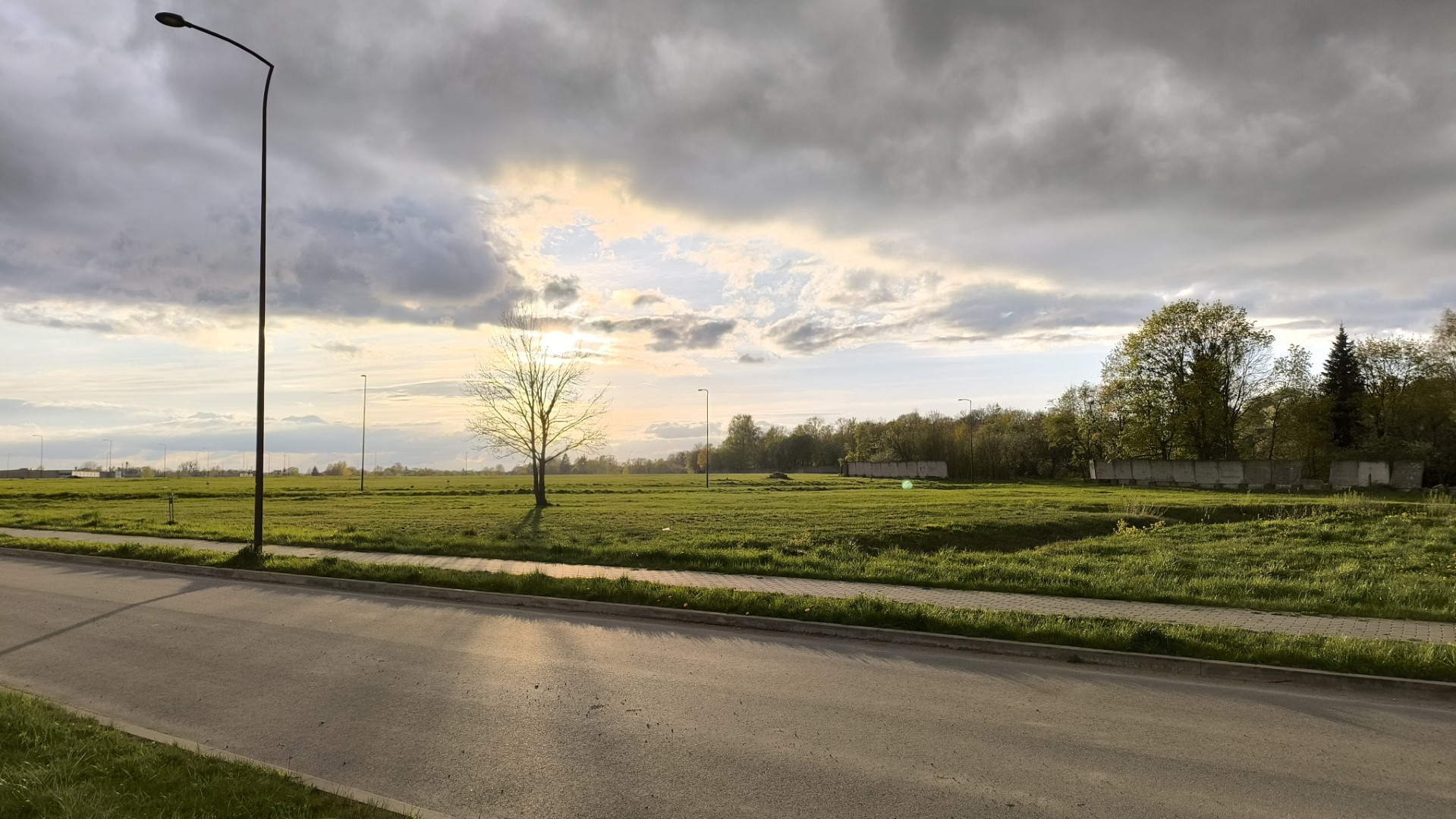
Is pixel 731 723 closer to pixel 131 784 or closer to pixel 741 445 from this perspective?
pixel 131 784

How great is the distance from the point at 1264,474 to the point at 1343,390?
2034 centimetres

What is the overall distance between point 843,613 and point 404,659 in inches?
199

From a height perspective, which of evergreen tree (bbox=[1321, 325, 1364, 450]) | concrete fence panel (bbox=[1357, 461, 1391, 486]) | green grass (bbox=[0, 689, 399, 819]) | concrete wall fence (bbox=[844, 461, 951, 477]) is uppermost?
evergreen tree (bbox=[1321, 325, 1364, 450])

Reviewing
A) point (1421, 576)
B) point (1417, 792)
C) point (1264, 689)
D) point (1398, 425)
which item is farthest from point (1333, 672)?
point (1398, 425)

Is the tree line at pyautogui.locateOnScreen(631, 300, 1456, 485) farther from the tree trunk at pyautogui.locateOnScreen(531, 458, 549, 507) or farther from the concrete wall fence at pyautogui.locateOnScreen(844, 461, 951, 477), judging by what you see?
the tree trunk at pyautogui.locateOnScreen(531, 458, 549, 507)

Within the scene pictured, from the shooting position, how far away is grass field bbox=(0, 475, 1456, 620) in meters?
12.0

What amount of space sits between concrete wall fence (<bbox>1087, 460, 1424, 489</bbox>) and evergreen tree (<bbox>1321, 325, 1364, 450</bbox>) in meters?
14.2

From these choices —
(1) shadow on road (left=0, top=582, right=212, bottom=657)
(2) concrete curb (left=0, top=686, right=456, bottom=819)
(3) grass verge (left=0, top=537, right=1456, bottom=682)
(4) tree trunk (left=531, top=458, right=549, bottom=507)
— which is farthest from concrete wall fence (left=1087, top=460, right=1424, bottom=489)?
(2) concrete curb (left=0, top=686, right=456, bottom=819)

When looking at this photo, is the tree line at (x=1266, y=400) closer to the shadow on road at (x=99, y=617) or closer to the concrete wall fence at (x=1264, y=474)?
the concrete wall fence at (x=1264, y=474)

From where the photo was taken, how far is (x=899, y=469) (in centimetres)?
8606

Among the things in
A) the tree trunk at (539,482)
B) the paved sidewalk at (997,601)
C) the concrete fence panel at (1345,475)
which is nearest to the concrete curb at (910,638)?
the paved sidewalk at (997,601)

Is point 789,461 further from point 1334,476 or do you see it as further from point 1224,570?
point 1224,570

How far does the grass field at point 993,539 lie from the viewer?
12.0 meters

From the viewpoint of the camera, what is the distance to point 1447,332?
52.0 m
